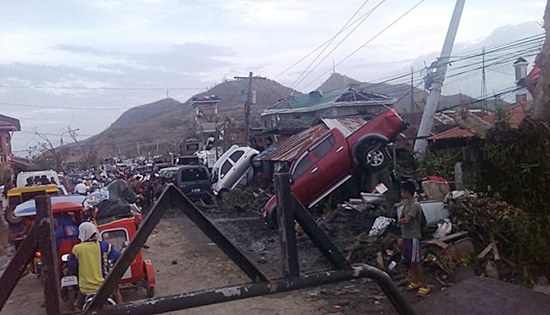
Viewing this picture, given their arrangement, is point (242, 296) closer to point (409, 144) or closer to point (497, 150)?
point (497, 150)

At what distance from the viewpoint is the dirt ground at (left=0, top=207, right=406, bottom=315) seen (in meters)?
7.76

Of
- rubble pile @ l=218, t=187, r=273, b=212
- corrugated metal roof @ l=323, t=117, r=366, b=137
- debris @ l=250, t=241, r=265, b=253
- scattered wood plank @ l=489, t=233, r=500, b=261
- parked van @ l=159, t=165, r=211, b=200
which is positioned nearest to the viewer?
scattered wood plank @ l=489, t=233, r=500, b=261

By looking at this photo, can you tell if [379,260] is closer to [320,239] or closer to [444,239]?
[444,239]

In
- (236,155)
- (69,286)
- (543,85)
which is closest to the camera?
(69,286)

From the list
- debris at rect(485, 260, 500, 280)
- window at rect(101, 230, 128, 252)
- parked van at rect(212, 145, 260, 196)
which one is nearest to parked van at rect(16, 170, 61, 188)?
parked van at rect(212, 145, 260, 196)

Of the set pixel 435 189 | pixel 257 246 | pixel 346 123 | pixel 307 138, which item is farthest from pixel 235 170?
pixel 435 189

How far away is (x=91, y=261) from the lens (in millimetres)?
6832

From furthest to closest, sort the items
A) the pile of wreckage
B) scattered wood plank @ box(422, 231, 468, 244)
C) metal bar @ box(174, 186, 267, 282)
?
scattered wood plank @ box(422, 231, 468, 244), the pile of wreckage, metal bar @ box(174, 186, 267, 282)

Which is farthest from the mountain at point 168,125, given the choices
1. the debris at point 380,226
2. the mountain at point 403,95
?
the debris at point 380,226

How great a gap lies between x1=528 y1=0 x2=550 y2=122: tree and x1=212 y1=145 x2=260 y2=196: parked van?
48.8 feet

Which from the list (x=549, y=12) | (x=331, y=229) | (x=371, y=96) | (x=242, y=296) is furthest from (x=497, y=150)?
(x=371, y=96)

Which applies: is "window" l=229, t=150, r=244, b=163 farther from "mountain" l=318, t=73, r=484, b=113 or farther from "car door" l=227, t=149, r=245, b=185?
"mountain" l=318, t=73, r=484, b=113

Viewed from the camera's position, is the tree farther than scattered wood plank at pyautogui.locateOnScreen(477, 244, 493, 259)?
No

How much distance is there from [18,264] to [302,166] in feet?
40.5
